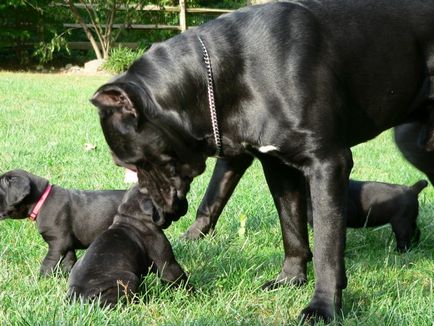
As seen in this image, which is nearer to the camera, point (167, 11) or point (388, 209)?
point (388, 209)

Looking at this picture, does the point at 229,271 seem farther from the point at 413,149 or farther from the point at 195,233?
the point at 413,149

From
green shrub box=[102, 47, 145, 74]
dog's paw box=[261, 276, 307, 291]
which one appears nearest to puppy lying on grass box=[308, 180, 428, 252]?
dog's paw box=[261, 276, 307, 291]

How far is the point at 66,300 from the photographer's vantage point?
323 cm

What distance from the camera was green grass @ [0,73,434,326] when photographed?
10.3 ft

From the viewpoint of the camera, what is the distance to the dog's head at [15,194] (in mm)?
4266

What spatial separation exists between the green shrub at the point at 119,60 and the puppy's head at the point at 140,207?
15.7 m

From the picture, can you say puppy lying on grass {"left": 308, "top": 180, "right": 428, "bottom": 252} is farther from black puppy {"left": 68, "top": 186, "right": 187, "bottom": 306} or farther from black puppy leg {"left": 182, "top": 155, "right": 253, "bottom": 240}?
black puppy {"left": 68, "top": 186, "right": 187, "bottom": 306}

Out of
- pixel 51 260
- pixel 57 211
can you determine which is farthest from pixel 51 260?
pixel 57 211

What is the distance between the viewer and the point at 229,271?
389 cm

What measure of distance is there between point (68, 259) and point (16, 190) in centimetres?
55

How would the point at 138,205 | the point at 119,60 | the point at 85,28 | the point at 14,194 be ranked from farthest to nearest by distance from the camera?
the point at 85,28
the point at 119,60
the point at 14,194
the point at 138,205

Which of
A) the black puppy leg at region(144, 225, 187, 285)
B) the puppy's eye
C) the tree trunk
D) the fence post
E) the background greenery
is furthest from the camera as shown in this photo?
the fence post

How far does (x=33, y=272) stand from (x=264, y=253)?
1500 mm

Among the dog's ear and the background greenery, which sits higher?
the dog's ear
